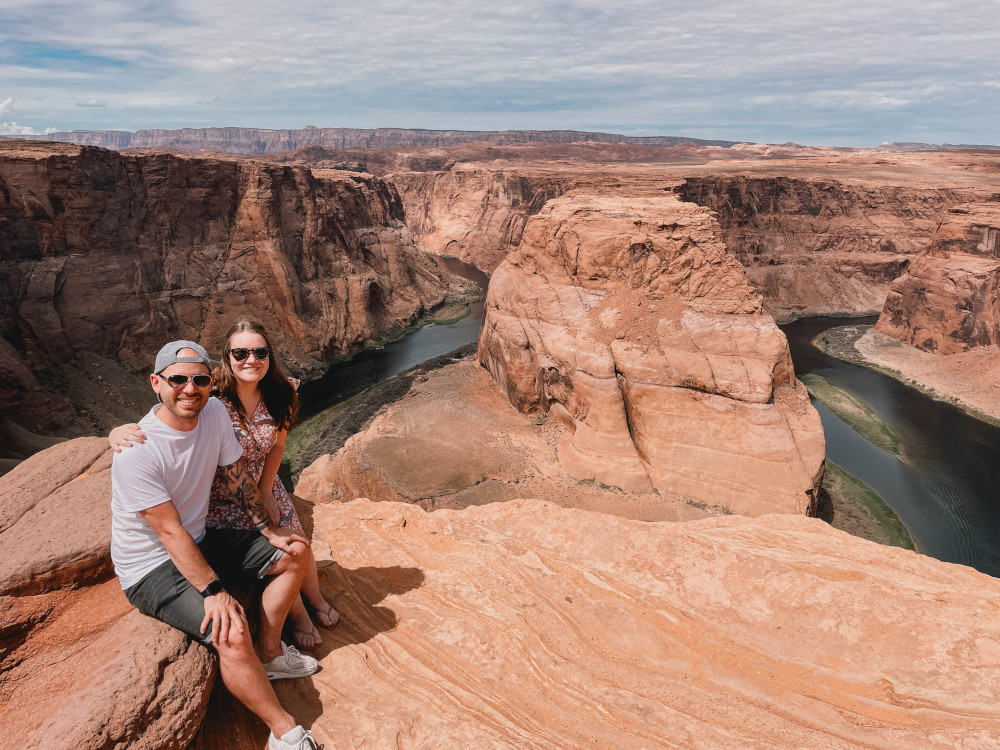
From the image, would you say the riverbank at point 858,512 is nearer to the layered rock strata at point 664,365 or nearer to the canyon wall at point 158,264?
the layered rock strata at point 664,365

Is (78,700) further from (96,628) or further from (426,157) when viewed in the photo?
(426,157)

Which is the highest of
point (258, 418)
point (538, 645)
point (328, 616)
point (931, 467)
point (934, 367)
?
point (258, 418)

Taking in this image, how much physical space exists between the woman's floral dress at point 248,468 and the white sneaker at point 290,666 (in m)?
1.10

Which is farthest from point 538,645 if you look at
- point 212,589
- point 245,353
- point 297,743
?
point 245,353

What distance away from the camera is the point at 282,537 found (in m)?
4.89

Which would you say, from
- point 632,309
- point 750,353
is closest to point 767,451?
point 750,353

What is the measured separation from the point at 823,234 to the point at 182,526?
223 feet

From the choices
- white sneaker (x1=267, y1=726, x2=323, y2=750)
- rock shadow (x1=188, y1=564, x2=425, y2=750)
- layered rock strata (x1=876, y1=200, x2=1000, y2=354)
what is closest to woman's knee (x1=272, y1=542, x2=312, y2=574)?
rock shadow (x1=188, y1=564, x2=425, y2=750)

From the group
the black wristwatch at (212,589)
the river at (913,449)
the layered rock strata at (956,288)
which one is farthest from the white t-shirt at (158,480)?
the layered rock strata at (956,288)

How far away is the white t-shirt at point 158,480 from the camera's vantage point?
12.5 feet

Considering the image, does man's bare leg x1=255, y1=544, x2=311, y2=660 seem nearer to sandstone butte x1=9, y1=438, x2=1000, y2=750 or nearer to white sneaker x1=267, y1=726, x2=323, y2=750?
sandstone butte x1=9, y1=438, x2=1000, y2=750

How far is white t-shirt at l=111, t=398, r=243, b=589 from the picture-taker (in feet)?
12.5

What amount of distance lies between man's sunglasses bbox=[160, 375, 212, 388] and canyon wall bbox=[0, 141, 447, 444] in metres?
28.2

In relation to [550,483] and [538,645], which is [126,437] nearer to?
[538,645]
